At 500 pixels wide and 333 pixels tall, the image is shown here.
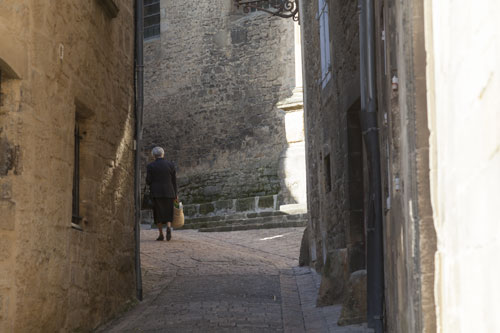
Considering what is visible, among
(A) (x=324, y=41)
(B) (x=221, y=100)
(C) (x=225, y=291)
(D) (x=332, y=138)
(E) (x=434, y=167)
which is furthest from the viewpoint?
(B) (x=221, y=100)

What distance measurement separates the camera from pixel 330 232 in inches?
377

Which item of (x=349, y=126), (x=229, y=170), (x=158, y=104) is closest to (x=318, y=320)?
(x=349, y=126)

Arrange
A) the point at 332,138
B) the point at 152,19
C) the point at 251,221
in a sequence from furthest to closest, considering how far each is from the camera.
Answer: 1. the point at 152,19
2. the point at 251,221
3. the point at 332,138

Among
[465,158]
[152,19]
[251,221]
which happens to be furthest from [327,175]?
[152,19]

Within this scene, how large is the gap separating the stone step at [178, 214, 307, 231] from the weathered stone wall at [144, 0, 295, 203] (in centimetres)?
237

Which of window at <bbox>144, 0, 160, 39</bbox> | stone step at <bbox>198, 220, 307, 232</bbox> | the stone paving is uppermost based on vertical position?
window at <bbox>144, 0, 160, 39</bbox>

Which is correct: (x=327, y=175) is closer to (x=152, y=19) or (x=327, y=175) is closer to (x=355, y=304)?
(x=355, y=304)

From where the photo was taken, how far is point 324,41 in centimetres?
1005

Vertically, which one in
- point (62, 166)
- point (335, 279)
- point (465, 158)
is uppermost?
point (62, 166)

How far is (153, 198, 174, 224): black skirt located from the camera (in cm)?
1306

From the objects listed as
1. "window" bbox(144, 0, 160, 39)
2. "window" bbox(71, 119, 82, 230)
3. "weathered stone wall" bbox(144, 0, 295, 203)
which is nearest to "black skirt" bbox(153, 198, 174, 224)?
"window" bbox(71, 119, 82, 230)

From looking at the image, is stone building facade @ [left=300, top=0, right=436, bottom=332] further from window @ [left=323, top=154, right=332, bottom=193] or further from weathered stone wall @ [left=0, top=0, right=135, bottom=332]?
weathered stone wall @ [left=0, top=0, right=135, bottom=332]

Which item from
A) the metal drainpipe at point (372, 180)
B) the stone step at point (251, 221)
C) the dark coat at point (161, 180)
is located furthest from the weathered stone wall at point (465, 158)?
the stone step at point (251, 221)

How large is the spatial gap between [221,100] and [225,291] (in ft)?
48.5
